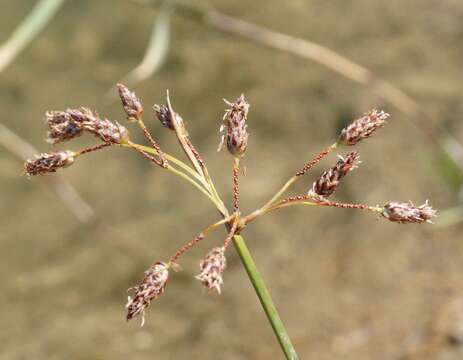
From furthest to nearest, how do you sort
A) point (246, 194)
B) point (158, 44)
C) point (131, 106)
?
point (246, 194)
point (158, 44)
point (131, 106)

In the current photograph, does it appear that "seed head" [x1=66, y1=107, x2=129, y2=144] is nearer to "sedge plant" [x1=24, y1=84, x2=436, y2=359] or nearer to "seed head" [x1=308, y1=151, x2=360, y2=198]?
"sedge plant" [x1=24, y1=84, x2=436, y2=359]

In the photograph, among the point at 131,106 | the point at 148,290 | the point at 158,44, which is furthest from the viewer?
the point at 158,44

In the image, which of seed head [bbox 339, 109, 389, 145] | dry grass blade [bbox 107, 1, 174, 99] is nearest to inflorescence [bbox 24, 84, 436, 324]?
seed head [bbox 339, 109, 389, 145]

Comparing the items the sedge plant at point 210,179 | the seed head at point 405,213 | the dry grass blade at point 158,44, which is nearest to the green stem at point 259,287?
the sedge plant at point 210,179

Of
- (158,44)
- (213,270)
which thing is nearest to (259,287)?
(213,270)

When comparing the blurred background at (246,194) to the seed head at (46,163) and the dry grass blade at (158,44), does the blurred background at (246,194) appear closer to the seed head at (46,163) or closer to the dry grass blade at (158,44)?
the dry grass blade at (158,44)

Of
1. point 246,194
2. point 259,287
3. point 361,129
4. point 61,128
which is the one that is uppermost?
point 246,194

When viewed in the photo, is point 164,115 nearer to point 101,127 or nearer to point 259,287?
point 101,127

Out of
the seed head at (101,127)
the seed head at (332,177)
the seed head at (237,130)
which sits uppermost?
the seed head at (101,127)
